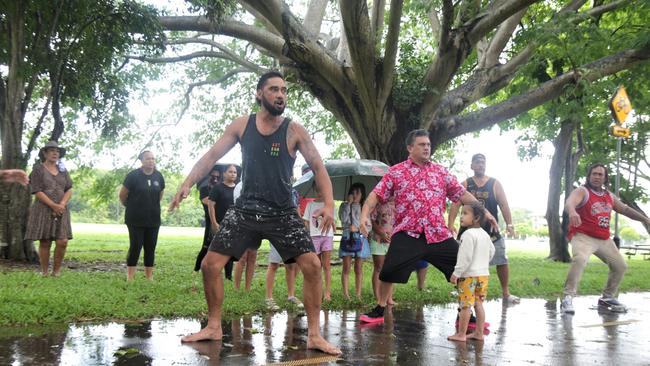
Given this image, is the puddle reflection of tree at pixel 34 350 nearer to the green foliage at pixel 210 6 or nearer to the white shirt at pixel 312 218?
the white shirt at pixel 312 218

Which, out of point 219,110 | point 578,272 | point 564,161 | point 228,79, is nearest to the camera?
point 578,272

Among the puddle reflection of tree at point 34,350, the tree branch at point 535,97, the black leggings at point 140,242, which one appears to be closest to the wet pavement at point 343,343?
the puddle reflection of tree at point 34,350

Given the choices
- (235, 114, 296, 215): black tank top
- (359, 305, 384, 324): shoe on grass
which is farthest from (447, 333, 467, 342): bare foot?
(235, 114, 296, 215): black tank top

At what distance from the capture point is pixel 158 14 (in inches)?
533

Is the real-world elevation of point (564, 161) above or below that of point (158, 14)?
below

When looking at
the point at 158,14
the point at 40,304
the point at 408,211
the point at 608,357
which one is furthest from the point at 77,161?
the point at 608,357

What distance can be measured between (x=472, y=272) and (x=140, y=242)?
17.7ft

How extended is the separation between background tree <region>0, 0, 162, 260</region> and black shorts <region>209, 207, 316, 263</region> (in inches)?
333

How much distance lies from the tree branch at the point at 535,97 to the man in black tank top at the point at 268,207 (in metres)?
10.6

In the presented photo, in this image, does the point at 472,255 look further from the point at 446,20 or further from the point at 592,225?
the point at 446,20

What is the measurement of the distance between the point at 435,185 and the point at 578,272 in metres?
3.40

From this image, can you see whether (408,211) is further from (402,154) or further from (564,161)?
(564,161)

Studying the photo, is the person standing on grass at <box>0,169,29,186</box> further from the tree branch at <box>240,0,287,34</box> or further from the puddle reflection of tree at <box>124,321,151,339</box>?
the tree branch at <box>240,0,287,34</box>

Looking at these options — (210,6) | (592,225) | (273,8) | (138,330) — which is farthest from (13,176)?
(273,8)
